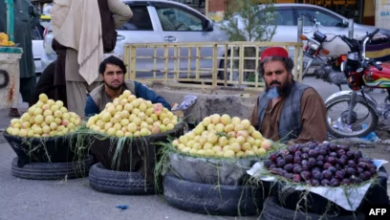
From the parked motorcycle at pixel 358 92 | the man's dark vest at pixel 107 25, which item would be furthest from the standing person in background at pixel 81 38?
the parked motorcycle at pixel 358 92

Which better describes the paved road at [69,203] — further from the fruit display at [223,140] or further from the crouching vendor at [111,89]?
the crouching vendor at [111,89]

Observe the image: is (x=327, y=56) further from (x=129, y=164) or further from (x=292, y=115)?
(x=129, y=164)

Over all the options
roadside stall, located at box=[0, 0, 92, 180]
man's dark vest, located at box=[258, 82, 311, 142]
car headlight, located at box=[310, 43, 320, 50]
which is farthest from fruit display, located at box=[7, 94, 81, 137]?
car headlight, located at box=[310, 43, 320, 50]

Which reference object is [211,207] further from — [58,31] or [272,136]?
[58,31]

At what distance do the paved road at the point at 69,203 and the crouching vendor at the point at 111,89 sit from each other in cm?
75

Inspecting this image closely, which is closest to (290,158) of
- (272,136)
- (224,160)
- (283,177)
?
(283,177)

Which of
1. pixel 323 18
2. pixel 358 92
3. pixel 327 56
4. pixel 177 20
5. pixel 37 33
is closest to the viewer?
pixel 358 92

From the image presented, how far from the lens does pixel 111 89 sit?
20.6 ft

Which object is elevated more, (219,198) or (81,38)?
(81,38)

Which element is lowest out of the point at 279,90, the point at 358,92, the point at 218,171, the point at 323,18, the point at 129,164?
the point at 129,164

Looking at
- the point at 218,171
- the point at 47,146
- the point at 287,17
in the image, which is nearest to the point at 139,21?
the point at 287,17

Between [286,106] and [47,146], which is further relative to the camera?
[47,146]

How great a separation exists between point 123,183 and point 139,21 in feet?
20.2

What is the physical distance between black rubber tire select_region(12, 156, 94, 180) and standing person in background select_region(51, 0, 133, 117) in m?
1.77
